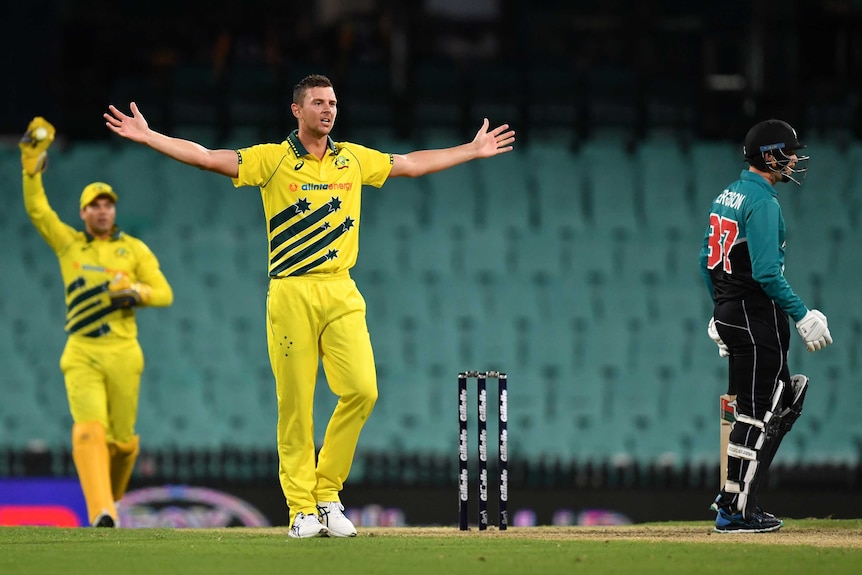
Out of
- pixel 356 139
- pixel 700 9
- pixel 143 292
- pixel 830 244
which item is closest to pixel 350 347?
pixel 143 292

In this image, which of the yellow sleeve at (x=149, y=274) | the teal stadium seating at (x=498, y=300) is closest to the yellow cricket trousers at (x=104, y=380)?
the yellow sleeve at (x=149, y=274)

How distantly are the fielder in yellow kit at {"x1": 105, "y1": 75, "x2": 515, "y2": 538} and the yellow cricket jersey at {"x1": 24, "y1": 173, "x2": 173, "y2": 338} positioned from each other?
2.61m

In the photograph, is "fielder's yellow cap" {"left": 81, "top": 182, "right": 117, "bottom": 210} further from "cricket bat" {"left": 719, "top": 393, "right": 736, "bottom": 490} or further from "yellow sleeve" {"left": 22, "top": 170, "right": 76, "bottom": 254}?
"cricket bat" {"left": 719, "top": 393, "right": 736, "bottom": 490}

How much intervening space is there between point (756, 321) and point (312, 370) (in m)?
2.06

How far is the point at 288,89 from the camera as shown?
12508mm

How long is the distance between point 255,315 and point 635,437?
137 inches

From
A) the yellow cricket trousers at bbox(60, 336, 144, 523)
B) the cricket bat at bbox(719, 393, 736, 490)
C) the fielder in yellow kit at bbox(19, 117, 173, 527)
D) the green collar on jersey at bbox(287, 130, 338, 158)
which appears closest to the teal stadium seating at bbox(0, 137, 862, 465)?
the yellow cricket trousers at bbox(60, 336, 144, 523)

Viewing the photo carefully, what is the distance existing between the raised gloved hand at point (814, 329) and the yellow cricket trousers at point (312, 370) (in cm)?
196

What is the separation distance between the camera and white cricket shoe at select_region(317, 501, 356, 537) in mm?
6234

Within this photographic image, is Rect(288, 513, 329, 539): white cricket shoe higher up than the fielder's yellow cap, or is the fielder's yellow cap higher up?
the fielder's yellow cap

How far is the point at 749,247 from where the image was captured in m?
6.27

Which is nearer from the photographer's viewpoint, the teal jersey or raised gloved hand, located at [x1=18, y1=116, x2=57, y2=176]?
the teal jersey

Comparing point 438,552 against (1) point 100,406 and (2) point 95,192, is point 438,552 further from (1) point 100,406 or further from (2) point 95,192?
(2) point 95,192

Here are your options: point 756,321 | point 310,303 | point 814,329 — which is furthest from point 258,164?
point 814,329
